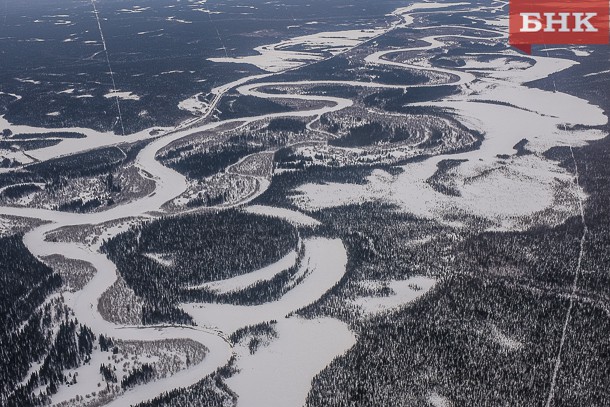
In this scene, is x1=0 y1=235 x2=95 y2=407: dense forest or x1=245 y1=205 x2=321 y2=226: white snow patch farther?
x1=245 y1=205 x2=321 y2=226: white snow patch

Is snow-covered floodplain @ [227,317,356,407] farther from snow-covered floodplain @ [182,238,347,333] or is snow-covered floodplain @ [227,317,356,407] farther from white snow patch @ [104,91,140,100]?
white snow patch @ [104,91,140,100]

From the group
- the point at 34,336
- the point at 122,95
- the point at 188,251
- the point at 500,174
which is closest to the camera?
the point at 34,336

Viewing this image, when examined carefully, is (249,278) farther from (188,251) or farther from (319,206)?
(319,206)

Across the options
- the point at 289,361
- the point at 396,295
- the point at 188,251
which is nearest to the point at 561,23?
the point at 396,295

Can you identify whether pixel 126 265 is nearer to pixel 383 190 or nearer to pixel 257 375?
pixel 257 375

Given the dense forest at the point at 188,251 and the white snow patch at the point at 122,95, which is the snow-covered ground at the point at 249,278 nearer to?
the dense forest at the point at 188,251

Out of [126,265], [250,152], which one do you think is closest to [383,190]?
[250,152]

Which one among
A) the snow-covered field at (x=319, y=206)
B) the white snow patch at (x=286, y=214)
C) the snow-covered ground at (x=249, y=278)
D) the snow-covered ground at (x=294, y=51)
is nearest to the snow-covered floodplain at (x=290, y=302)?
the snow-covered field at (x=319, y=206)

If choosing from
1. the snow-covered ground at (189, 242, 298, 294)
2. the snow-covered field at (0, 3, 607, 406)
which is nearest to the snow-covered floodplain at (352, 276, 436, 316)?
the snow-covered field at (0, 3, 607, 406)
